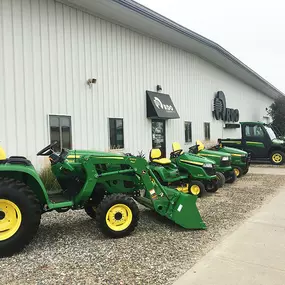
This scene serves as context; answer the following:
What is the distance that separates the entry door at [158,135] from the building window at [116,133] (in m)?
1.87

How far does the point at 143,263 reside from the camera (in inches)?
125

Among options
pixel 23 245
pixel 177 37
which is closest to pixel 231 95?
pixel 177 37

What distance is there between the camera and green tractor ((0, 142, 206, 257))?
3.31m

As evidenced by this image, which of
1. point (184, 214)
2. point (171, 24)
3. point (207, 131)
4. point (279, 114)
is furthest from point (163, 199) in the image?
point (279, 114)

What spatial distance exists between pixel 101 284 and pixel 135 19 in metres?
8.53

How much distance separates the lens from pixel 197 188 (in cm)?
661

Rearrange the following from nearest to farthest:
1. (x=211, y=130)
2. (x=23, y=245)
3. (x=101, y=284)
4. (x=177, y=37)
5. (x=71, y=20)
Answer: (x=101, y=284) → (x=23, y=245) → (x=71, y=20) → (x=177, y=37) → (x=211, y=130)

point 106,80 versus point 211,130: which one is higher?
point 106,80

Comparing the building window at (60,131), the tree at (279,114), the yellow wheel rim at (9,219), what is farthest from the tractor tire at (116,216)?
the tree at (279,114)

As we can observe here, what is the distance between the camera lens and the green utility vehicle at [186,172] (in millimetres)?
6547

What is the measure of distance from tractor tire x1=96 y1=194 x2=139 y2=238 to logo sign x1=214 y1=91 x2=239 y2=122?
13.2m

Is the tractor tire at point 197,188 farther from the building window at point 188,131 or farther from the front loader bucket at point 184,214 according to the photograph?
the building window at point 188,131

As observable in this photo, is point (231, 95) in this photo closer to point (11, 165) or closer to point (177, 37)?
point (177, 37)

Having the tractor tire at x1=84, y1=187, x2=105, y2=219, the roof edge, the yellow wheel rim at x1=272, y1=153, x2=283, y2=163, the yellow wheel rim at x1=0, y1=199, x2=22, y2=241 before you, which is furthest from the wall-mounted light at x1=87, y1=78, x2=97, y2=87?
the yellow wheel rim at x1=272, y1=153, x2=283, y2=163
